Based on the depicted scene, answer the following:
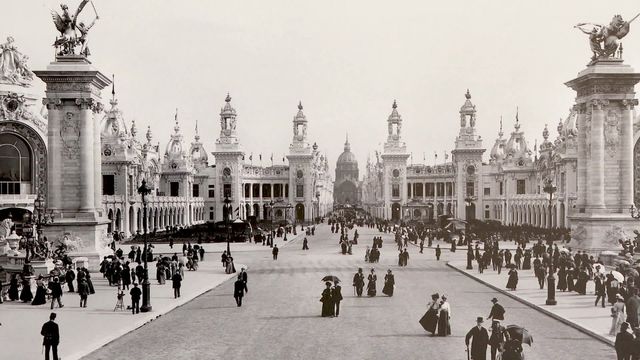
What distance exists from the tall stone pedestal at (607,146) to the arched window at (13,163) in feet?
154

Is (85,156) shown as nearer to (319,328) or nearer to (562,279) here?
(319,328)

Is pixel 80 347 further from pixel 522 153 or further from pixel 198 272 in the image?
pixel 522 153

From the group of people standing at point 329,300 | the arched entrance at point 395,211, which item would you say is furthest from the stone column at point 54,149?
the arched entrance at point 395,211

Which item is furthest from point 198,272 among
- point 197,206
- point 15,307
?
point 197,206

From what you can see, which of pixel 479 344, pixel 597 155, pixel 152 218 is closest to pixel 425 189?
Answer: pixel 152 218

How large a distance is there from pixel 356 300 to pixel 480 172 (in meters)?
84.4

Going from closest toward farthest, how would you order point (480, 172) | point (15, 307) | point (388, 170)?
1. point (15, 307)
2. point (480, 172)
3. point (388, 170)

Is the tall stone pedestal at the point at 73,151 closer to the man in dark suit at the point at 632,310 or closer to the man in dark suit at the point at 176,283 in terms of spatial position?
the man in dark suit at the point at 176,283

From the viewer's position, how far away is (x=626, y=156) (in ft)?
120

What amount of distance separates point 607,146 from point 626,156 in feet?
3.73

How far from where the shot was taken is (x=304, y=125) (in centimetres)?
11469

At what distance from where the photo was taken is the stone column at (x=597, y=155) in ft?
119

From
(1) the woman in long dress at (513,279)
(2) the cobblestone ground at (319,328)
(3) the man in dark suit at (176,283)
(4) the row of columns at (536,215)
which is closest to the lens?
(2) the cobblestone ground at (319,328)

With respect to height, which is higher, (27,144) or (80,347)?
(27,144)
